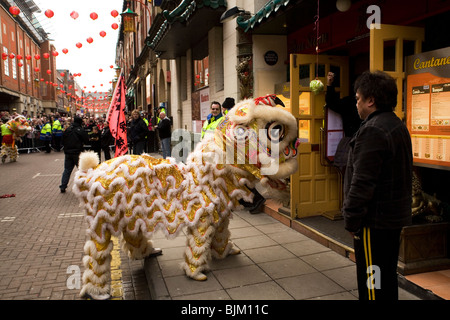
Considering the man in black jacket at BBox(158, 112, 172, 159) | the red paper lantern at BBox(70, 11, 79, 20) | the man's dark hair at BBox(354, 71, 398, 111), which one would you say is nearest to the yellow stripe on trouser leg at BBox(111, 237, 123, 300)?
the man's dark hair at BBox(354, 71, 398, 111)

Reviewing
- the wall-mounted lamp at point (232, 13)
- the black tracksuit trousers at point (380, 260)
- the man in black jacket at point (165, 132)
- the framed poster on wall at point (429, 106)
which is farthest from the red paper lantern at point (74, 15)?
the black tracksuit trousers at point (380, 260)

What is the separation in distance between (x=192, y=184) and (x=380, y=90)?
2084mm

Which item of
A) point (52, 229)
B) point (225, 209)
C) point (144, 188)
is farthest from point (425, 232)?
point (52, 229)

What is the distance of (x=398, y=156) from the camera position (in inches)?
97.5

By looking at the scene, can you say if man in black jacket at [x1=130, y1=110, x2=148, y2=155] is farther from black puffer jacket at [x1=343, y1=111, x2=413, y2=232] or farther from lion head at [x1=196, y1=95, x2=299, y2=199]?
black puffer jacket at [x1=343, y1=111, x2=413, y2=232]

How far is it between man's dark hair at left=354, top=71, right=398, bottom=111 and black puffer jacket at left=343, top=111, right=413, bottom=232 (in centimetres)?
7

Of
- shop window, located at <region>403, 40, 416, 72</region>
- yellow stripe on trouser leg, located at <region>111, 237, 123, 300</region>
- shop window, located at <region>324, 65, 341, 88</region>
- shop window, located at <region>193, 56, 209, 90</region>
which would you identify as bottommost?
yellow stripe on trouser leg, located at <region>111, 237, 123, 300</region>

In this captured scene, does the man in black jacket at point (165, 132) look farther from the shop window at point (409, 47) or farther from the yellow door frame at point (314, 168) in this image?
the shop window at point (409, 47)

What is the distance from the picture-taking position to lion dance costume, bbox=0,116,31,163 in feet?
51.5

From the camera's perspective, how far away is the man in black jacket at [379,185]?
8.00 feet

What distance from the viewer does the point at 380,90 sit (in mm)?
2518

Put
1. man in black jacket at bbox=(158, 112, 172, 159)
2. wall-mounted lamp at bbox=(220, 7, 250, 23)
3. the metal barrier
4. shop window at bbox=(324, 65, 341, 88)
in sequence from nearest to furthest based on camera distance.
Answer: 1. shop window at bbox=(324, 65, 341, 88)
2. wall-mounted lamp at bbox=(220, 7, 250, 23)
3. man in black jacket at bbox=(158, 112, 172, 159)
4. the metal barrier

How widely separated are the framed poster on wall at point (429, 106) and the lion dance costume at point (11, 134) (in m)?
16.3

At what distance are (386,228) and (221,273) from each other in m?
2.16
